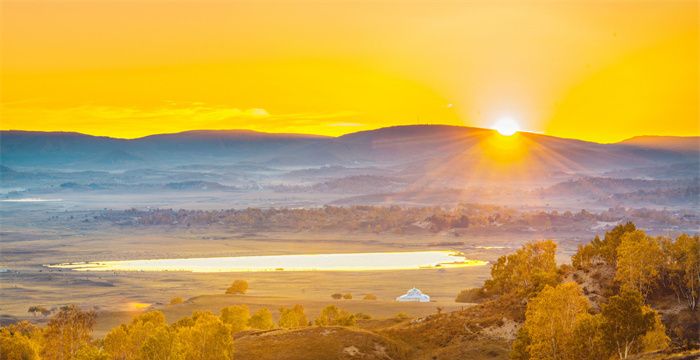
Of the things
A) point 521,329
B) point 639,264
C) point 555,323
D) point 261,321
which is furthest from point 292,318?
point 555,323

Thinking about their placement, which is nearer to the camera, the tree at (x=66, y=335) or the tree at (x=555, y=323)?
the tree at (x=555, y=323)

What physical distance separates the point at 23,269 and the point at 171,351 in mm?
90299

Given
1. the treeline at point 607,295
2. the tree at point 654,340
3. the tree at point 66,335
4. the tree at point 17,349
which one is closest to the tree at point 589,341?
the treeline at point 607,295

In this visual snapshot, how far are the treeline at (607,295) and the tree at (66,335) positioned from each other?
944 inches

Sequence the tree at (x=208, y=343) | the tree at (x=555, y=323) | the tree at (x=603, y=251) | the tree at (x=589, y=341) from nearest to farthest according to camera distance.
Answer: the tree at (x=589, y=341), the tree at (x=555, y=323), the tree at (x=208, y=343), the tree at (x=603, y=251)

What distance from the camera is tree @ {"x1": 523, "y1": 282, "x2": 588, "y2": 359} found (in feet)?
137

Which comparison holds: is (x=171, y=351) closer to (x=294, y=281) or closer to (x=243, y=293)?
(x=243, y=293)

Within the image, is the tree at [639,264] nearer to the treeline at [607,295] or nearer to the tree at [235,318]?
the treeline at [607,295]

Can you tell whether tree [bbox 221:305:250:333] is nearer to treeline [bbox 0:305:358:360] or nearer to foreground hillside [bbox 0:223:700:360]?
treeline [bbox 0:305:358:360]

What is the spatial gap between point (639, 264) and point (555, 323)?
40.5 ft

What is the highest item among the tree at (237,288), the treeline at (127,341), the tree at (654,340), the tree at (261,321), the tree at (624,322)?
the tree at (624,322)

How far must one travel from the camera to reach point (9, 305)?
312 ft

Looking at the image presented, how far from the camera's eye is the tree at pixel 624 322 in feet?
132

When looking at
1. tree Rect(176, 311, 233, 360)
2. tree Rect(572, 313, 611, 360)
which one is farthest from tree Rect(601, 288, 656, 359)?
tree Rect(176, 311, 233, 360)
